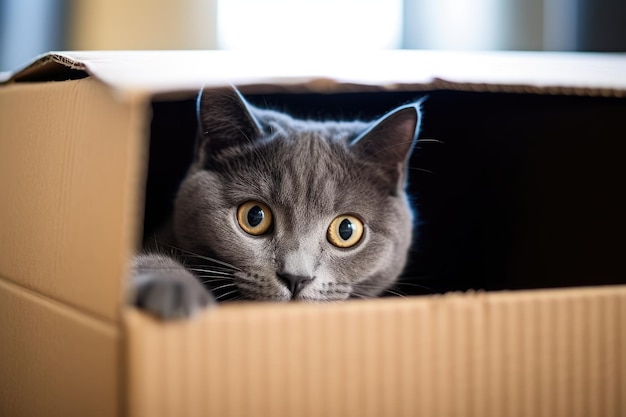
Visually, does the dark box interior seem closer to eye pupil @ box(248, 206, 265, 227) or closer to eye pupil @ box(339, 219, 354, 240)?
eye pupil @ box(339, 219, 354, 240)

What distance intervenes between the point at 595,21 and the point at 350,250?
155 centimetres

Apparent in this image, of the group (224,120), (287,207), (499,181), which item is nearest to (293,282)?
(287,207)

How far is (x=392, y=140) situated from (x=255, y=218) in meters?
0.30

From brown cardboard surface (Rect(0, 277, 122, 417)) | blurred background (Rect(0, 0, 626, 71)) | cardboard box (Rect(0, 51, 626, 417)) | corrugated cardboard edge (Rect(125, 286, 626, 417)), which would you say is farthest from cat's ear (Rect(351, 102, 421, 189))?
blurred background (Rect(0, 0, 626, 71))

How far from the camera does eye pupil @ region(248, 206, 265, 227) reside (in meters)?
1.13

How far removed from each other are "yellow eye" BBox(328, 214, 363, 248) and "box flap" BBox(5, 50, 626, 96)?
0.31m

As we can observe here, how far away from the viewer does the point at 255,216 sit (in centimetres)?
113

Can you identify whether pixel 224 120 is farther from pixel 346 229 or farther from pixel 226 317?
pixel 226 317

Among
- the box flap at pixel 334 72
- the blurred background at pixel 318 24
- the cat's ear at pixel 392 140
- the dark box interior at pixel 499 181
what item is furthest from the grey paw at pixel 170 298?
the blurred background at pixel 318 24

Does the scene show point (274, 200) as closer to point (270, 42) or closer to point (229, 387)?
point (229, 387)

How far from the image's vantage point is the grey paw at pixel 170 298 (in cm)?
63

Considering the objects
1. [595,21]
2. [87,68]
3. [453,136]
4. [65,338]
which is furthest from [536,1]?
[65,338]

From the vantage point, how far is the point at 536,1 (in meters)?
2.50

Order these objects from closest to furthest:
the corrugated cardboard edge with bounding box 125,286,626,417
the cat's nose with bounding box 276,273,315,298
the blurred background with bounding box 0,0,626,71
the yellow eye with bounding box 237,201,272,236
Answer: the corrugated cardboard edge with bounding box 125,286,626,417, the cat's nose with bounding box 276,273,315,298, the yellow eye with bounding box 237,201,272,236, the blurred background with bounding box 0,0,626,71
